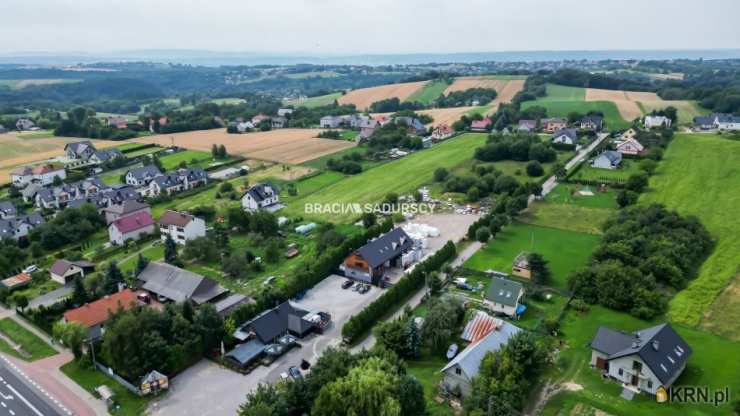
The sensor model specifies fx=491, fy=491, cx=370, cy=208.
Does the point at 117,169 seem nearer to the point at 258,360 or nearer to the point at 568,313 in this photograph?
the point at 258,360

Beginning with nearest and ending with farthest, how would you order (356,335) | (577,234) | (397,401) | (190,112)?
1. (397,401)
2. (356,335)
3. (577,234)
4. (190,112)

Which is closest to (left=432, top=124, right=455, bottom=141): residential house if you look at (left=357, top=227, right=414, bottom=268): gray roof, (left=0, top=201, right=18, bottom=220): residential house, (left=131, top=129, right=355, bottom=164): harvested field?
(left=131, top=129, right=355, bottom=164): harvested field

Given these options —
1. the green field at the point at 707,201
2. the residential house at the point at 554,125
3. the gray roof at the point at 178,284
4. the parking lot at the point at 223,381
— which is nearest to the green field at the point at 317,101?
the residential house at the point at 554,125

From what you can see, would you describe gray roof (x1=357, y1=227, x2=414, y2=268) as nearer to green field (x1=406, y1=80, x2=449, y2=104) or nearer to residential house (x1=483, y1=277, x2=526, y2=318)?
residential house (x1=483, y1=277, x2=526, y2=318)

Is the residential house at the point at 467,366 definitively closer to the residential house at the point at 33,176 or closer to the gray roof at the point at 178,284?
the gray roof at the point at 178,284

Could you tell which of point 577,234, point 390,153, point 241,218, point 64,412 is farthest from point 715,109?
point 64,412

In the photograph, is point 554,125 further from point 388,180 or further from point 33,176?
point 33,176

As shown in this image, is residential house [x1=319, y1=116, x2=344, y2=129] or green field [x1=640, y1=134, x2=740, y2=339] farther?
residential house [x1=319, y1=116, x2=344, y2=129]
